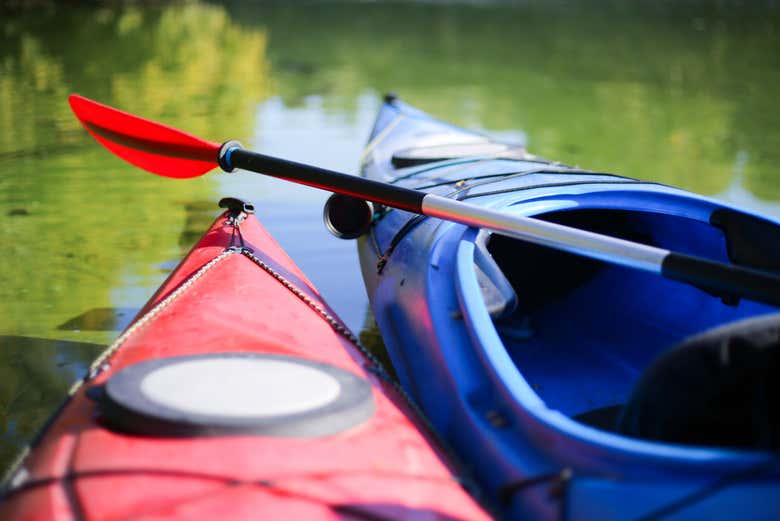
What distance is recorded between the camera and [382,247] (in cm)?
294

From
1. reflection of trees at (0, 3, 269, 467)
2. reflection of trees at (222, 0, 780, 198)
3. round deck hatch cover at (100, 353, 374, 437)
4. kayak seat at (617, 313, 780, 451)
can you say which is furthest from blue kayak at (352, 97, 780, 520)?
reflection of trees at (222, 0, 780, 198)

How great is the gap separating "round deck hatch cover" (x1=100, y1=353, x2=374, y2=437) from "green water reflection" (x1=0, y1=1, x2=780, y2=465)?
1048 mm

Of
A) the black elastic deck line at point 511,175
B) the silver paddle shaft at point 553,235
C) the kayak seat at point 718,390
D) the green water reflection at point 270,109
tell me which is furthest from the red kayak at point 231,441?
the black elastic deck line at point 511,175

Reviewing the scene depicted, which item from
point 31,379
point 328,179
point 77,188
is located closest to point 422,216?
point 328,179

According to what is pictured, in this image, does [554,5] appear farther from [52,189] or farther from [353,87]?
[52,189]

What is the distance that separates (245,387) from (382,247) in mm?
1386

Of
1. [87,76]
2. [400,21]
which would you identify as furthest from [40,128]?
[400,21]

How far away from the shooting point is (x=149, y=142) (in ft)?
11.1

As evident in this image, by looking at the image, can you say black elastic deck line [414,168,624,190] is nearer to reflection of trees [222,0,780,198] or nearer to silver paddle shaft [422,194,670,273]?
silver paddle shaft [422,194,670,273]

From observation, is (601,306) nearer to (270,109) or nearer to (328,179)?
(328,179)

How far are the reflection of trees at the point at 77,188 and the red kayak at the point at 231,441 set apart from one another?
1.01m

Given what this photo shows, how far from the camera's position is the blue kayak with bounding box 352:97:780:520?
4.65 ft

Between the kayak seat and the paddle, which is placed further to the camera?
the paddle

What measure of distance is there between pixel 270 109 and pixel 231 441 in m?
7.17
